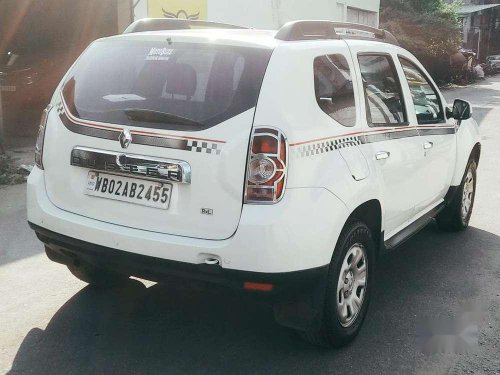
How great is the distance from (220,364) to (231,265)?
65 centimetres

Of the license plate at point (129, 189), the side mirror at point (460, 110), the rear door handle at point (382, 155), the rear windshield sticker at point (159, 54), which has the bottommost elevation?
the license plate at point (129, 189)

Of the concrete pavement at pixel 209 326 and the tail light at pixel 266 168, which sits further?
the concrete pavement at pixel 209 326

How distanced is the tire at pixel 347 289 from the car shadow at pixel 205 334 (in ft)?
0.37

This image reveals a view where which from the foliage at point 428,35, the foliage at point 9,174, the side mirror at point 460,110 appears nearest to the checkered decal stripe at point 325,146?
the side mirror at point 460,110

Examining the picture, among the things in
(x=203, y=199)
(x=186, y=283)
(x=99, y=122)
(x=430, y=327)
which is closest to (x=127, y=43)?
(x=99, y=122)

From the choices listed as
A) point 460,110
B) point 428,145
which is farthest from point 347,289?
point 460,110

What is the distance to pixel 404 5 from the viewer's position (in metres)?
31.3

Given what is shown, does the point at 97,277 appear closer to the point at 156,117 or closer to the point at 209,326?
the point at 209,326

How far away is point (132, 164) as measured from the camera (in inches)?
121

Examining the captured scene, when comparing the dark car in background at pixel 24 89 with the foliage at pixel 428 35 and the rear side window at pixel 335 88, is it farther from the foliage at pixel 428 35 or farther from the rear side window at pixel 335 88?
the foliage at pixel 428 35

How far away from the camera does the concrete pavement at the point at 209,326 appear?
322 centimetres

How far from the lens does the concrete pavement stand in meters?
3.22

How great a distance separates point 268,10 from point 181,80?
47.9ft

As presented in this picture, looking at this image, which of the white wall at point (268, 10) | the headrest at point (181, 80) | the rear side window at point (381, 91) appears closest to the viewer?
the headrest at point (181, 80)
